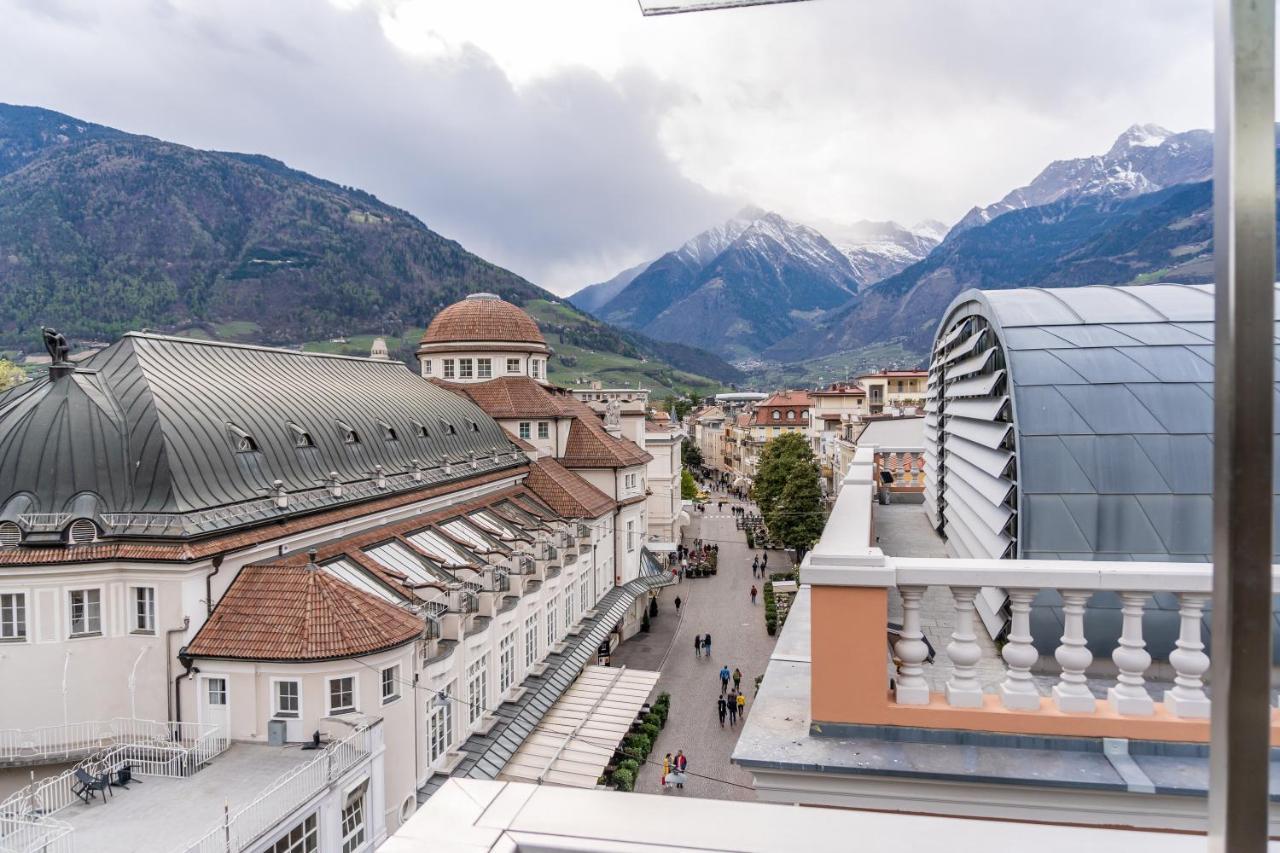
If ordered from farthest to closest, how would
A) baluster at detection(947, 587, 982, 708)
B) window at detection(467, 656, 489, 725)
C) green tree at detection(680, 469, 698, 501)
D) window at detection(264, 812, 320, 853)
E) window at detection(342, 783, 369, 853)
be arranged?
green tree at detection(680, 469, 698, 501) < window at detection(467, 656, 489, 725) < window at detection(342, 783, 369, 853) < window at detection(264, 812, 320, 853) < baluster at detection(947, 587, 982, 708)

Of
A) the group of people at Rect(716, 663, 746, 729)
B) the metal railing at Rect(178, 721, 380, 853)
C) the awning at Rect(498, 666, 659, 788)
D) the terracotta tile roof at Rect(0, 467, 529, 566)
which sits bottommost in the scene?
the group of people at Rect(716, 663, 746, 729)

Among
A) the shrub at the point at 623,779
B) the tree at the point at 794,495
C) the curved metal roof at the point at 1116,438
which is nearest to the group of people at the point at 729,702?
the shrub at the point at 623,779

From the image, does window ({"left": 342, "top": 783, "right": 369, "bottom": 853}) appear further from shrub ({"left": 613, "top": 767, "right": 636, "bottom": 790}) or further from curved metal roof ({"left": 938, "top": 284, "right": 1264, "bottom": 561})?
curved metal roof ({"left": 938, "top": 284, "right": 1264, "bottom": 561})

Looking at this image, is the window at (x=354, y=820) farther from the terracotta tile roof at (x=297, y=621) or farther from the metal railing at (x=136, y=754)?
the metal railing at (x=136, y=754)

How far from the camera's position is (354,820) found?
1648cm

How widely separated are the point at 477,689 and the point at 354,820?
678 cm

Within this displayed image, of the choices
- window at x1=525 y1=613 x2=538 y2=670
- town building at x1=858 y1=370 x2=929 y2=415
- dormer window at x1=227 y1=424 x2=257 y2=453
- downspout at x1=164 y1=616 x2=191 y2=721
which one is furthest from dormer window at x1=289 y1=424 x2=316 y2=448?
town building at x1=858 y1=370 x2=929 y2=415

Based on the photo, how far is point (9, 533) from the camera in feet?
56.9

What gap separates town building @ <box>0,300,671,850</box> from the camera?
15695 millimetres

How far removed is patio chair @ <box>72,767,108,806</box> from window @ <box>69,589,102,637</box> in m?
3.73

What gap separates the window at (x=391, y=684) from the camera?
1811cm

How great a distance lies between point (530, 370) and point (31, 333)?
177m

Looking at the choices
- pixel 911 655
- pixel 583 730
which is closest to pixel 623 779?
pixel 583 730

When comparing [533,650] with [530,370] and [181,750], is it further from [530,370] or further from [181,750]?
[530,370]
